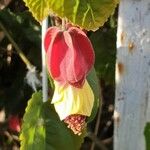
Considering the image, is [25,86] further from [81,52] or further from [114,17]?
[81,52]

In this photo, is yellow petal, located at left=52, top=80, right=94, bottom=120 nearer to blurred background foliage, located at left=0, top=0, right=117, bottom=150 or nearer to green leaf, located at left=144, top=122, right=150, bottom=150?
green leaf, located at left=144, top=122, right=150, bottom=150

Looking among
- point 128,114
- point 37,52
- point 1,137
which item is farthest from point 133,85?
point 1,137

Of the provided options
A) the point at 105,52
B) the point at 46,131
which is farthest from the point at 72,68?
the point at 105,52

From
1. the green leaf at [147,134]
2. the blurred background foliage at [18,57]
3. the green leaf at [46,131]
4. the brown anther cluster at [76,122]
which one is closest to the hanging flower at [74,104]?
the brown anther cluster at [76,122]

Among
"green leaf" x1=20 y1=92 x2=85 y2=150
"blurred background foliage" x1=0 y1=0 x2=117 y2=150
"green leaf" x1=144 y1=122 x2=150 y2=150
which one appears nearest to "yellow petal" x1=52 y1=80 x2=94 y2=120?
"green leaf" x1=20 y1=92 x2=85 y2=150

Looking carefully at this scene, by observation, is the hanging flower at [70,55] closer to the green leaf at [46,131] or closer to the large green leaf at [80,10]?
the large green leaf at [80,10]

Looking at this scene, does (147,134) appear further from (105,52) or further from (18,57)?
(18,57)

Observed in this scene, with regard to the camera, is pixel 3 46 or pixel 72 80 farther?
pixel 3 46
